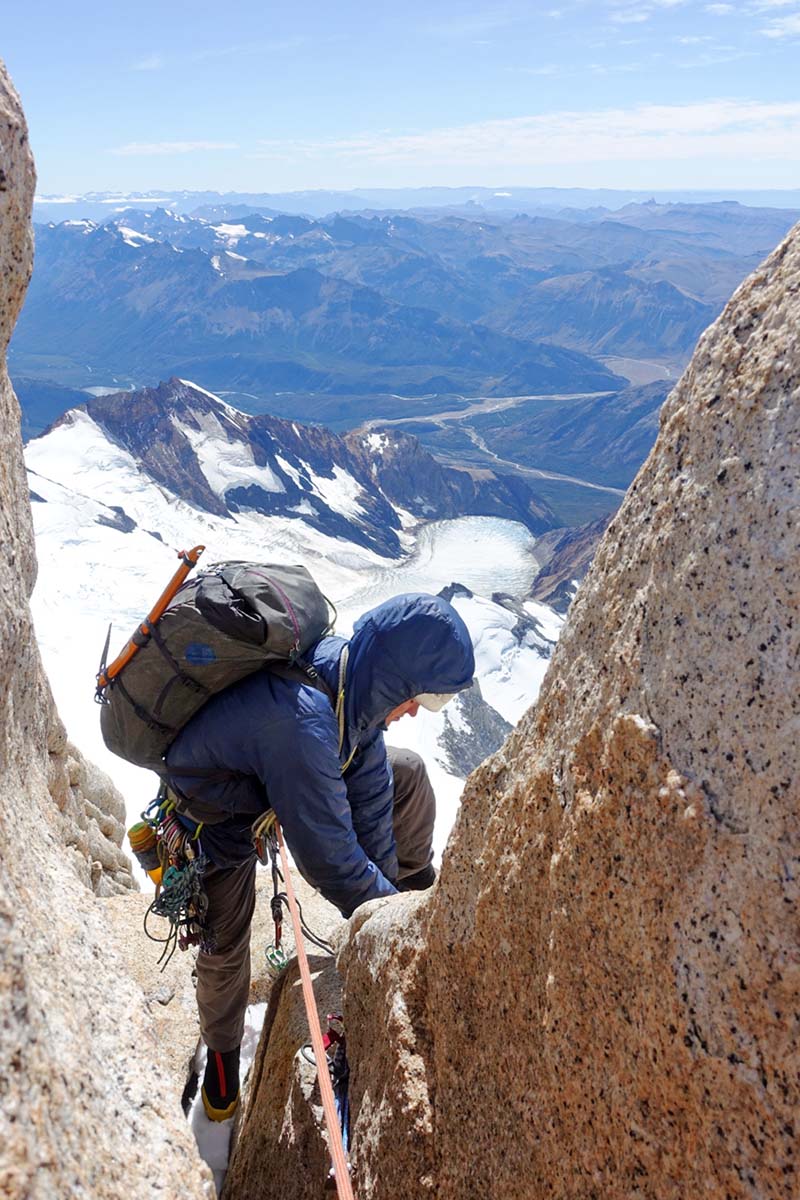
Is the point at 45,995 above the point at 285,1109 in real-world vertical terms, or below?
above

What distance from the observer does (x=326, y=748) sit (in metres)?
4.49

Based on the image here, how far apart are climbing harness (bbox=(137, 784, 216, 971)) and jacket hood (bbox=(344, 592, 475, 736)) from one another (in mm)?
1271

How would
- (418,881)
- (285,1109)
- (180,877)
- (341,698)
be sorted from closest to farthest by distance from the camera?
1. (285,1109)
2. (341,698)
3. (180,877)
4. (418,881)

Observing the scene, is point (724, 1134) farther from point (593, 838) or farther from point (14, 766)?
point (14, 766)

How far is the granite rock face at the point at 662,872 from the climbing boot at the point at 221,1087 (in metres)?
2.03

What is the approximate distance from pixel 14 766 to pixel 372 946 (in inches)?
87.4

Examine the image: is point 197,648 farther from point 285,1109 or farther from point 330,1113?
point 285,1109

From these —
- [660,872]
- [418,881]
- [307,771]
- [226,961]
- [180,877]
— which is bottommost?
[418,881]

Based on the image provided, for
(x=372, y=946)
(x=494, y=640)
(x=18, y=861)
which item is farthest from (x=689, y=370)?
(x=494, y=640)

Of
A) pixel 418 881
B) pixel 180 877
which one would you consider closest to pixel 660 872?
pixel 180 877

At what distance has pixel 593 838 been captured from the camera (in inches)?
121

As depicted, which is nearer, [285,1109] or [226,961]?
[285,1109]

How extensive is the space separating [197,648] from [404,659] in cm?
116

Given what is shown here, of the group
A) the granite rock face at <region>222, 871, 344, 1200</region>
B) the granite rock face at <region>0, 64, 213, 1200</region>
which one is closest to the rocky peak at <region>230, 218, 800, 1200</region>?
the granite rock face at <region>222, 871, 344, 1200</region>
